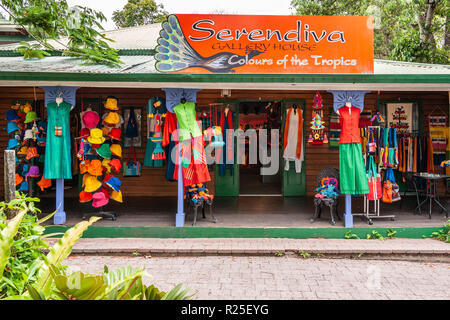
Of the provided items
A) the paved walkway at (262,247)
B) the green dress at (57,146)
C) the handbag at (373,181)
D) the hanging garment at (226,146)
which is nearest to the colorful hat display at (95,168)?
the green dress at (57,146)

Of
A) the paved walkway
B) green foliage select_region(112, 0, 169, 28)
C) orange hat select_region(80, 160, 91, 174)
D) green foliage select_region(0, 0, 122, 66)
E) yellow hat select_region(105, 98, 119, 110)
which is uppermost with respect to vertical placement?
green foliage select_region(112, 0, 169, 28)

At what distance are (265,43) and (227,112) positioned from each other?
2.61 meters

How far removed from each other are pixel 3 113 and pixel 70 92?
4.47 meters

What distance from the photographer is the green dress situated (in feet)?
21.5

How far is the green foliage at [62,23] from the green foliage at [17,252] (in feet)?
A: 15.1

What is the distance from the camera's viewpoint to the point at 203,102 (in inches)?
372

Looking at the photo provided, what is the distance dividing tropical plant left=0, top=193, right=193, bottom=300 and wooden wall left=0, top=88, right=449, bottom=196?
264 inches

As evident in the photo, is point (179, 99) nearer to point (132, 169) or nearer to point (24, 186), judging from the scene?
point (132, 169)

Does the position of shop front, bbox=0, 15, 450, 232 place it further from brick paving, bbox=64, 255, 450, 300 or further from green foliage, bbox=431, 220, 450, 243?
brick paving, bbox=64, 255, 450, 300

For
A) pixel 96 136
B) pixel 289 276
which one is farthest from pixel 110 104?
pixel 289 276

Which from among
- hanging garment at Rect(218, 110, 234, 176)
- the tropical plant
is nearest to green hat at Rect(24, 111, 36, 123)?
hanging garment at Rect(218, 110, 234, 176)

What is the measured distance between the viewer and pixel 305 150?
962cm

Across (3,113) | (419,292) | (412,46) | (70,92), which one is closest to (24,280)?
(419,292)

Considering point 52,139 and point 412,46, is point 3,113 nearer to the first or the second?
point 52,139
